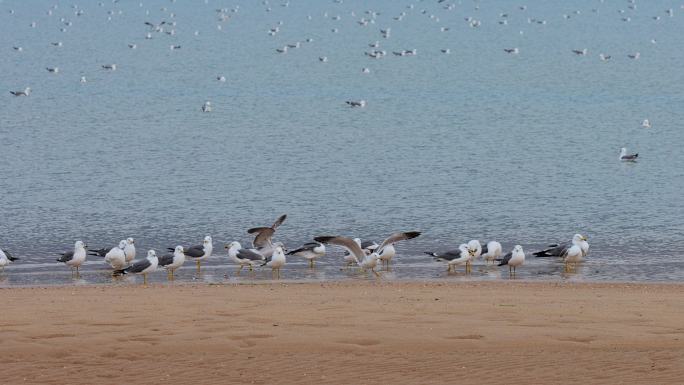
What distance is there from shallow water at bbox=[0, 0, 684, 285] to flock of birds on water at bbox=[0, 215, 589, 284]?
→ 36 centimetres

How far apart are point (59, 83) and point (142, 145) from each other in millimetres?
25934

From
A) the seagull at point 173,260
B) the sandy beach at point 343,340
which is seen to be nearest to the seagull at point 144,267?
the seagull at point 173,260

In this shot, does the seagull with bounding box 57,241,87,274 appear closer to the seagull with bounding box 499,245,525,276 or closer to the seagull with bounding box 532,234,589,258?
the seagull with bounding box 499,245,525,276

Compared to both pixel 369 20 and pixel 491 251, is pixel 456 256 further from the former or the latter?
pixel 369 20

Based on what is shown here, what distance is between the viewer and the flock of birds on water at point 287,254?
22.7 meters

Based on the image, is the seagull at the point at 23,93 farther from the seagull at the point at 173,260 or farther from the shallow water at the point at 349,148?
the seagull at the point at 173,260

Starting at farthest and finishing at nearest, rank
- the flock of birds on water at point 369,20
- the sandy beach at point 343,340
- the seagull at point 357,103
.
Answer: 1. the flock of birds on water at point 369,20
2. the seagull at point 357,103
3. the sandy beach at point 343,340

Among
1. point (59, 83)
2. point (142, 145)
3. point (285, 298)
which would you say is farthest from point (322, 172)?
point (59, 83)

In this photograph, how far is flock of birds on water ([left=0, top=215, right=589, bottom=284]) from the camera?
22.7 m

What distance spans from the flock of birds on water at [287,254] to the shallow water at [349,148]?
0.36 metres

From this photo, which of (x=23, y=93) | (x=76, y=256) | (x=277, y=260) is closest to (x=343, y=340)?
(x=277, y=260)

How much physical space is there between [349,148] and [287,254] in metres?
19.4

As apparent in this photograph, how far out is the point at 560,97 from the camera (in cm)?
6006

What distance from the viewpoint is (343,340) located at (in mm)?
14172
